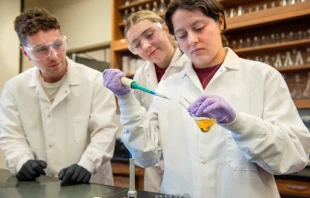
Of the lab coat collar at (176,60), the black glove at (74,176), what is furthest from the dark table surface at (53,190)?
the lab coat collar at (176,60)

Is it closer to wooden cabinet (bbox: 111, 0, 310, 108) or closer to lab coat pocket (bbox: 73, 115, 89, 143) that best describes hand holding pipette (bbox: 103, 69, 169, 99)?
lab coat pocket (bbox: 73, 115, 89, 143)

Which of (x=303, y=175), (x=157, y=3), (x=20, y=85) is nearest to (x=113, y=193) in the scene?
(x=20, y=85)

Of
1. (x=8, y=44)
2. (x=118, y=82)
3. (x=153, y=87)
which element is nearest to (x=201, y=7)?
(x=118, y=82)

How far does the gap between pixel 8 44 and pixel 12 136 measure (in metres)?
2.86

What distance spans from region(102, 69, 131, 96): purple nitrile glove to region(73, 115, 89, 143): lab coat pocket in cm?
52

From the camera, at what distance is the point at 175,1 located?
117 cm

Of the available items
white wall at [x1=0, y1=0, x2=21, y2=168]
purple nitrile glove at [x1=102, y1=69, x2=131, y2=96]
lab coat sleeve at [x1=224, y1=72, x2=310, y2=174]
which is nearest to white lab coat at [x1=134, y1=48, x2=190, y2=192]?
purple nitrile glove at [x1=102, y1=69, x2=131, y2=96]

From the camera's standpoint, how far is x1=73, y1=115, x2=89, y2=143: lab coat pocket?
152 centimetres

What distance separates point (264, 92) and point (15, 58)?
3808 millimetres

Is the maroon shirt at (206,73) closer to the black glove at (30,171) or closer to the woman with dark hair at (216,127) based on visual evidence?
the woman with dark hair at (216,127)

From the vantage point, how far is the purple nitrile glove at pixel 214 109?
836 millimetres

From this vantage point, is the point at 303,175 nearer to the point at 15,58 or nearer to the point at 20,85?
the point at 20,85

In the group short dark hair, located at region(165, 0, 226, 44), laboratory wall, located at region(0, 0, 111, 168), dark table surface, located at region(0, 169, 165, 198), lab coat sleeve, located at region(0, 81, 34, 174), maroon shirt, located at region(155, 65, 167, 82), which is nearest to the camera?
dark table surface, located at region(0, 169, 165, 198)

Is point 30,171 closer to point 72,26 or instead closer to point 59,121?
point 59,121
